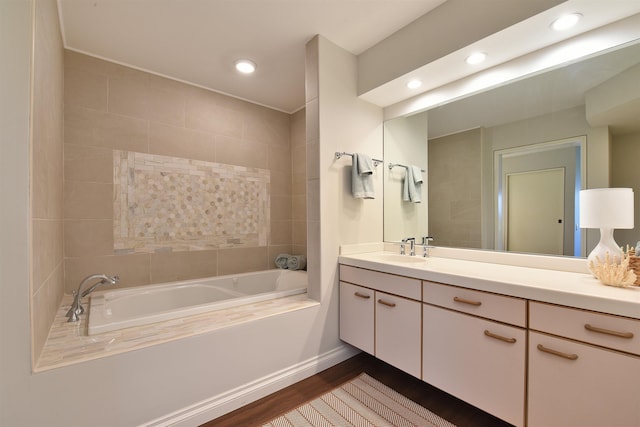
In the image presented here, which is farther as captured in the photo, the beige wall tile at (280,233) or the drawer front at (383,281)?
the beige wall tile at (280,233)

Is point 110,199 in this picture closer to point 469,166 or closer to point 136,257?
point 136,257

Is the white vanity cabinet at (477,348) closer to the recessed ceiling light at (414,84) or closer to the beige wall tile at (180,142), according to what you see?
the recessed ceiling light at (414,84)

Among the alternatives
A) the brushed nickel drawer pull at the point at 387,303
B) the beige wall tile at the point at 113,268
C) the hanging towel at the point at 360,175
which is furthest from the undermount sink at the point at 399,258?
the beige wall tile at the point at 113,268

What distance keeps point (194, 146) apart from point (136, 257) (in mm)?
1144

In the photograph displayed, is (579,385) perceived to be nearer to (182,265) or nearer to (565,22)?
(565,22)

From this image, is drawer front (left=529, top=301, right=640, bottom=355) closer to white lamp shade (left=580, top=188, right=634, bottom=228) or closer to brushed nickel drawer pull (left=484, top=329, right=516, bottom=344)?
brushed nickel drawer pull (left=484, top=329, right=516, bottom=344)

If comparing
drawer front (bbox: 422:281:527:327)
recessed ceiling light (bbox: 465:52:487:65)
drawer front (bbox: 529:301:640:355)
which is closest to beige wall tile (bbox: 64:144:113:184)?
drawer front (bbox: 422:281:527:327)

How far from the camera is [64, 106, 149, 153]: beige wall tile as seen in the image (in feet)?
7.00

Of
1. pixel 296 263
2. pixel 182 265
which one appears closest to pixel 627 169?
pixel 296 263

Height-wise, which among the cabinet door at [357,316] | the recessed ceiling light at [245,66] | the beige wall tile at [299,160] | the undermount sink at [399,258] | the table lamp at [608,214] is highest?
the recessed ceiling light at [245,66]

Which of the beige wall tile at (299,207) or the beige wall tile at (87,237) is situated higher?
the beige wall tile at (299,207)

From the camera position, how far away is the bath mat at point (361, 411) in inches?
59.9

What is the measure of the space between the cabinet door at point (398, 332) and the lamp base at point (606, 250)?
89cm

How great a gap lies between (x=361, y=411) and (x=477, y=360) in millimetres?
736
